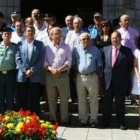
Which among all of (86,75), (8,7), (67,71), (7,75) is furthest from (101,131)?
(8,7)

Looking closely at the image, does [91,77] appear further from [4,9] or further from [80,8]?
[80,8]

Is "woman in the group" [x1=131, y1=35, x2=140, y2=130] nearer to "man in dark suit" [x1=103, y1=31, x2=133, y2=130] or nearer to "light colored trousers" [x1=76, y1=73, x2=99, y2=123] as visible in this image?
"man in dark suit" [x1=103, y1=31, x2=133, y2=130]

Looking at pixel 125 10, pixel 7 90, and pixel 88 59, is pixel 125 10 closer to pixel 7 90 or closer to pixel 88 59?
pixel 88 59

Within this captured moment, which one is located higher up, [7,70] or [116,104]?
[7,70]

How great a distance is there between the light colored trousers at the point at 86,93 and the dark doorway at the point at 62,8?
14.8 feet

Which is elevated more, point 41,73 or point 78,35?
point 78,35

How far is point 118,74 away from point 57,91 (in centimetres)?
130

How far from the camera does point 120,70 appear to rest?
938cm

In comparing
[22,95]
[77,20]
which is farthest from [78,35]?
[22,95]

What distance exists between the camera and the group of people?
9.41 meters

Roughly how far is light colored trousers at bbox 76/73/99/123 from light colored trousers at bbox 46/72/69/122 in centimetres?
26

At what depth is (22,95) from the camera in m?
9.50

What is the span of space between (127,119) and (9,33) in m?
2.94

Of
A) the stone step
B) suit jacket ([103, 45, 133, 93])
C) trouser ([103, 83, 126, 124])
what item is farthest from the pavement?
suit jacket ([103, 45, 133, 93])
